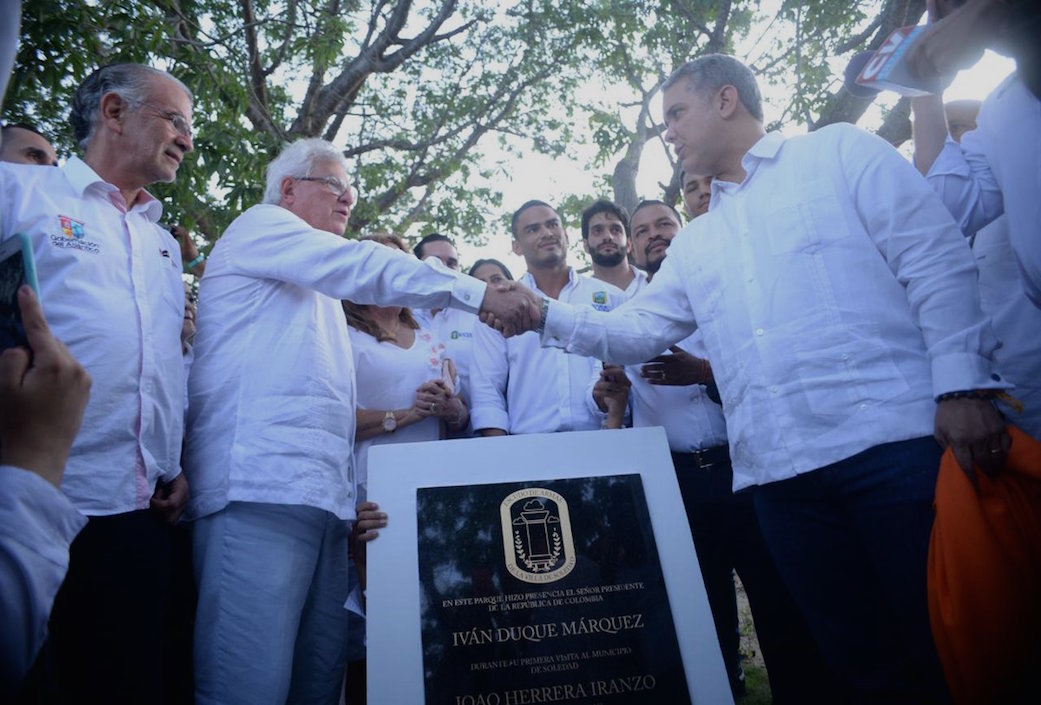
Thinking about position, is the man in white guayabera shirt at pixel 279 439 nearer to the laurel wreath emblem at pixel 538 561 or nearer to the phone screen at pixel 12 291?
the laurel wreath emblem at pixel 538 561

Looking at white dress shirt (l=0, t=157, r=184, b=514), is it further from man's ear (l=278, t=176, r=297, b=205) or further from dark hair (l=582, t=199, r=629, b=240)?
dark hair (l=582, t=199, r=629, b=240)

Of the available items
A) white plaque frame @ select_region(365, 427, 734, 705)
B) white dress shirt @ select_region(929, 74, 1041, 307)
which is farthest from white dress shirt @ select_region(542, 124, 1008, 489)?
white plaque frame @ select_region(365, 427, 734, 705)

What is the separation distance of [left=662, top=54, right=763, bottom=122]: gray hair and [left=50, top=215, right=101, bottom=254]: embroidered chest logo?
2.19m

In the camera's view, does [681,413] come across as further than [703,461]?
Yes

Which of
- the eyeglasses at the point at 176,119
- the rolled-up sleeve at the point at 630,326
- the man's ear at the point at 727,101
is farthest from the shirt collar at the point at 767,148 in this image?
the eyeglasses at the point at 176,119

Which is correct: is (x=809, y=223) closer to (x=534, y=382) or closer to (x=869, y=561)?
(x=869, y=561)

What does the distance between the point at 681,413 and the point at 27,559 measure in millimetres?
2719

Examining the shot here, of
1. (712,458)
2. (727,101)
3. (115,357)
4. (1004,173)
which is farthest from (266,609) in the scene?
(1004,173)

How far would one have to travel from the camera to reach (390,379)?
3.25 meters

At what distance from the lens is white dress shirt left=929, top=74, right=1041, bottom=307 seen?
1735 mm

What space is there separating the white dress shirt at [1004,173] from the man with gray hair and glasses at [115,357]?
2.61 m

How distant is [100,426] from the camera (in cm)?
199

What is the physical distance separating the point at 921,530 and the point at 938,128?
1.53m

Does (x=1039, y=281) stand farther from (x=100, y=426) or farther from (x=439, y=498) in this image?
(x=100, y=426)
